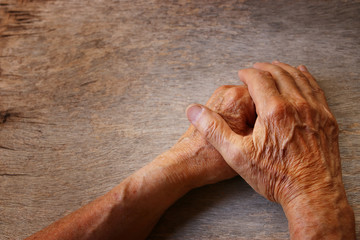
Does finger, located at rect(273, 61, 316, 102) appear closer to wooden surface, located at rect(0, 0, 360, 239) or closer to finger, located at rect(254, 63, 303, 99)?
finger, located at rect(254, 63, 303, 99)

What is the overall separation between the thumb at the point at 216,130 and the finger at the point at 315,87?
17.3 inches

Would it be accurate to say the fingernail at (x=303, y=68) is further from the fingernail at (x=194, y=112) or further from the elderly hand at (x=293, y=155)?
the fingernail at (x=194, y=112)

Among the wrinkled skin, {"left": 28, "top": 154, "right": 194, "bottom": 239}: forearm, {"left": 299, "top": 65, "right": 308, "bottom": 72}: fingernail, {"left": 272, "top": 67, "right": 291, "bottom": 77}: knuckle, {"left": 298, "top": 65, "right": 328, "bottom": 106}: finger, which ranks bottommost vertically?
{"left": 28, "top": 154, "right": 194, "bottom": 239}: forearm

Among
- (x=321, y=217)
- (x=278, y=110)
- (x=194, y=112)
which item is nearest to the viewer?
(x=321, y=217)

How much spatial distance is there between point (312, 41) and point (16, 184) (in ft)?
5.21

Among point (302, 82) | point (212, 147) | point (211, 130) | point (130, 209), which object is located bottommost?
point (130, 209)

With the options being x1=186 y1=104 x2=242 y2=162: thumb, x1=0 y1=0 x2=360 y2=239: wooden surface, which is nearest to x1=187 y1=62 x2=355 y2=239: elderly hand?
x1=186 y1=104 x2=242 y2=162: thumb

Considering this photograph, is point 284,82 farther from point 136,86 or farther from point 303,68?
point 136,86

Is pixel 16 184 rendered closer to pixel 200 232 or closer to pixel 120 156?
pixel 120 156

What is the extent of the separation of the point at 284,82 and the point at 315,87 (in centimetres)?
18

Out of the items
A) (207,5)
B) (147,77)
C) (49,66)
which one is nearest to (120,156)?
(147,77)

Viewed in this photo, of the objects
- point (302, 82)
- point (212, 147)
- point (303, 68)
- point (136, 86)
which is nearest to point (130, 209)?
point (212, 147)

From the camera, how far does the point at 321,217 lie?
0.91m

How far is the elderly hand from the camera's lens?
0.93 m
